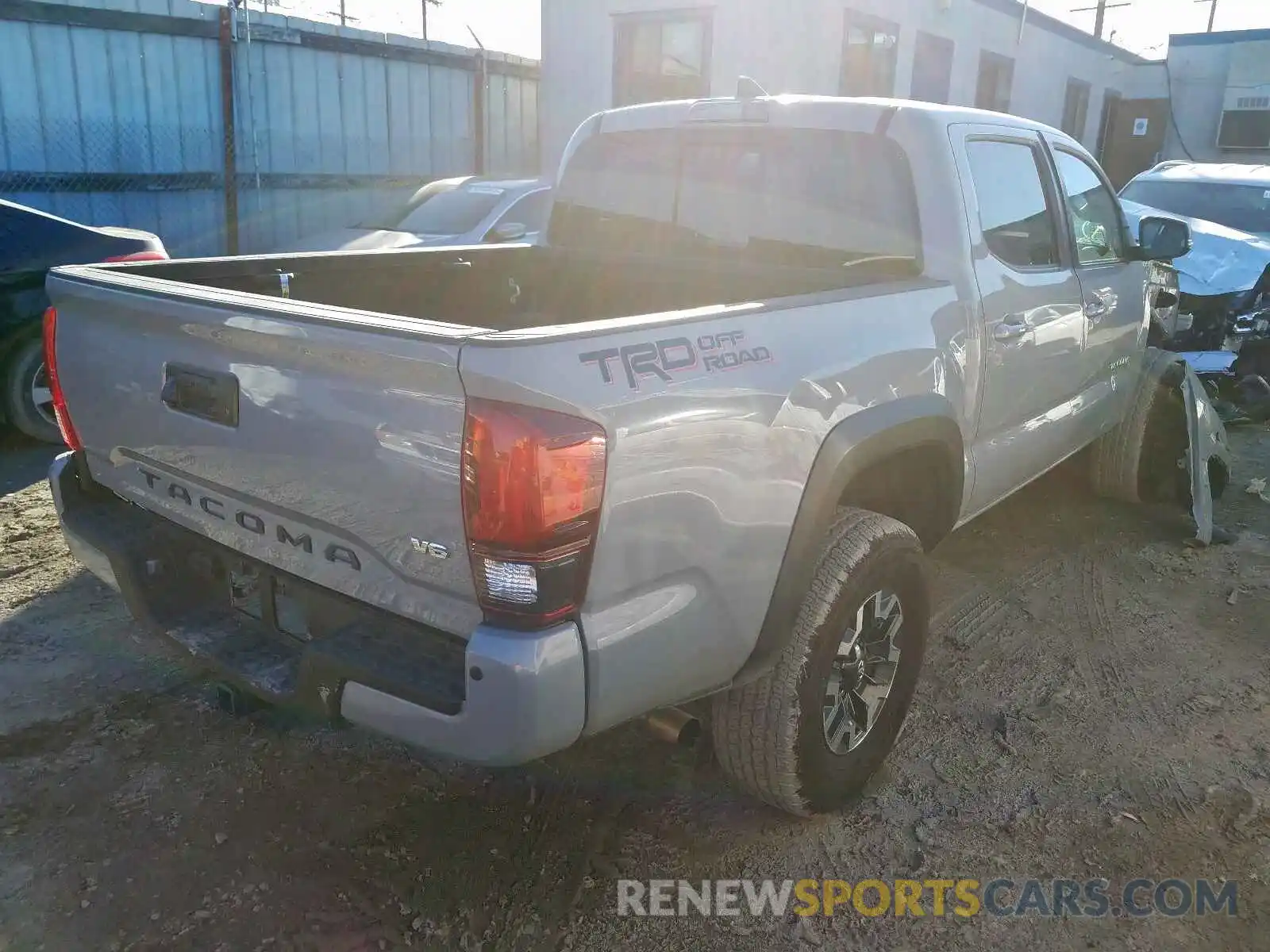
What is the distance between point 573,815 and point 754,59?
10.4m

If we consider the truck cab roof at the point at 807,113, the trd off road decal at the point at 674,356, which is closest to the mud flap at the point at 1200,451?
the truck cab roof at the point at 807,113

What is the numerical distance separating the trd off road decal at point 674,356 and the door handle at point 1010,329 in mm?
1386

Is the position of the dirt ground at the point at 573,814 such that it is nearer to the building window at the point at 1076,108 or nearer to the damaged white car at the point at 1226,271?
the damaged white car at the point at 1226,271

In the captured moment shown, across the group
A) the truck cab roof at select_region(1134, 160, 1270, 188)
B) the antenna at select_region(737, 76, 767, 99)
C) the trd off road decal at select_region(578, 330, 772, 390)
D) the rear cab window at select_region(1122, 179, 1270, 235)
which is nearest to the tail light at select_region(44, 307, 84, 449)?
the trd off road decal at select_region(578, 330, 772, 390)

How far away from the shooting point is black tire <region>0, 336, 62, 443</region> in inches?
236

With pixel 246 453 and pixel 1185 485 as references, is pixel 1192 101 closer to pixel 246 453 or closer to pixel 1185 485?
pixel 1185 485

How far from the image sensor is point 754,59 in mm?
11523

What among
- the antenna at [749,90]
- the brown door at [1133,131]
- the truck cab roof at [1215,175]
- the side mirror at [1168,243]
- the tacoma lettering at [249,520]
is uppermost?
the brown door at [1133,131]

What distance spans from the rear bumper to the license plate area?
2cm

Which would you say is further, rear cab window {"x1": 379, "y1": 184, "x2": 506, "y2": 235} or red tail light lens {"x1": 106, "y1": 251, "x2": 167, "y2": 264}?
rear cab window {"x1": 379, "y1": 184, "x2": 506, "y2": 235}

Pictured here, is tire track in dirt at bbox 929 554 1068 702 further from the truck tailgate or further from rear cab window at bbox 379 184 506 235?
rear cab window at bbox 379 184 506 235

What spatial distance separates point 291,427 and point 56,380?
1.17m

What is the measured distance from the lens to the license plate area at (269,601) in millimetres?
2486

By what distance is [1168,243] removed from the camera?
456 centimetres
